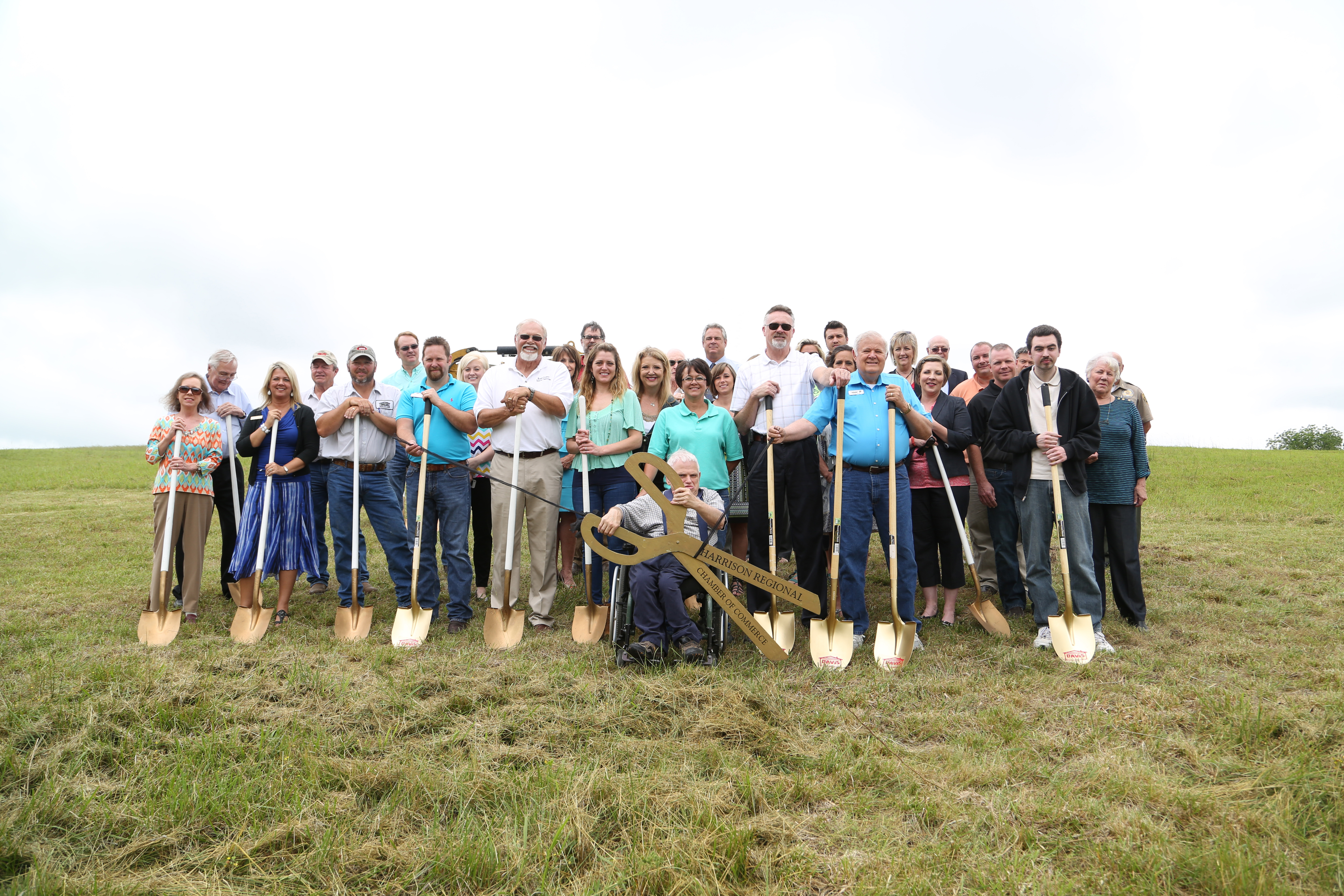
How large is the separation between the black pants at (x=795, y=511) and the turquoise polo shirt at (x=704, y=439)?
227mm

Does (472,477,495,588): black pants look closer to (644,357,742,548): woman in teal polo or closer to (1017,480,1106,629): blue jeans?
(644,357,742,548): woman in teal polo

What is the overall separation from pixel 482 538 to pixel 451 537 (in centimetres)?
122

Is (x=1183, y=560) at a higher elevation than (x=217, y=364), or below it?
below

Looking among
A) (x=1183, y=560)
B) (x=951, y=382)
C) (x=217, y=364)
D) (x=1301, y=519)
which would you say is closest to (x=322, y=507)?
(x=217, y=364)

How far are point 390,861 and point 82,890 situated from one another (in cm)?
94

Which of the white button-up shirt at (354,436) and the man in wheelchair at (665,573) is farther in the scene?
the white button-up shirt at (354,436)

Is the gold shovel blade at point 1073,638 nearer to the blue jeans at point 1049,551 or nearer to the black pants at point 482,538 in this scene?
the blue jeans at point 1049,551

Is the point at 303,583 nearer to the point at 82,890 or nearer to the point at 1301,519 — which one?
the point at 82,890

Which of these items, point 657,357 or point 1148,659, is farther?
point 657,357

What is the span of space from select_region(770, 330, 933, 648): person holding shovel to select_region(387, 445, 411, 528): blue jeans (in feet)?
11.3

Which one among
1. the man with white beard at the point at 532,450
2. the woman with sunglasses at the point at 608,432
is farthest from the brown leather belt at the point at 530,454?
the woman with sunglasses at the point at 608,432

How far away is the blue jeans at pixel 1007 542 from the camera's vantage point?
250 inches

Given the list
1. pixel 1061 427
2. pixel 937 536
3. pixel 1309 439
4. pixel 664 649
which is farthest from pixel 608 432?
pixel 1309 439

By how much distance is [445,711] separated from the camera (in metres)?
3.84
